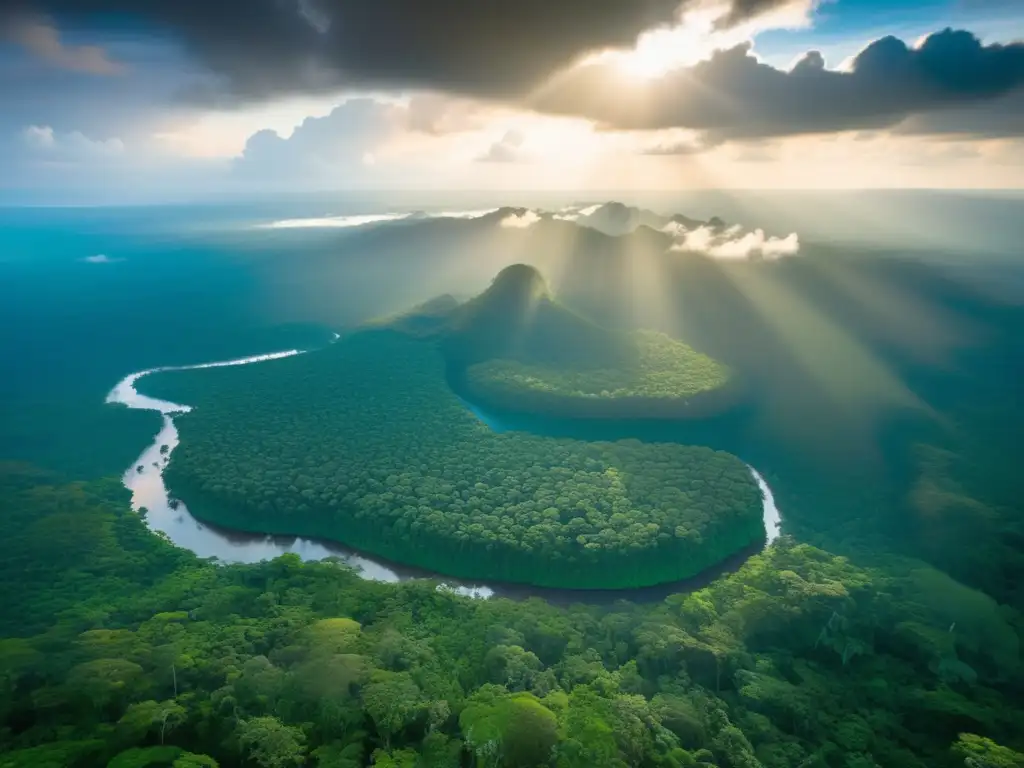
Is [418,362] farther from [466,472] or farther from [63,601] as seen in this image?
[63,601]

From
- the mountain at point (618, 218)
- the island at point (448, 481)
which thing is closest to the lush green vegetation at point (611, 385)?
the island at point (448, 481)

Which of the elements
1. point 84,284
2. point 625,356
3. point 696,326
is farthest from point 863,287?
point 84,284

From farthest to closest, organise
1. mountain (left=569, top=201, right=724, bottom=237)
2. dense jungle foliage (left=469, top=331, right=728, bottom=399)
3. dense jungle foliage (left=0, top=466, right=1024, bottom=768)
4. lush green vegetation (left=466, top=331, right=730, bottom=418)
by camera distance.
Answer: mountain (left=569, top=201, right=724, bottom=237)
dense jungle foliage (left=469, top=331, right=728, bottom=399)
lush green vegetation (left=466, top=331, right=730, bottom=418)
dense jungle foliage (left=0, top=466, right=1024, bottom=768)

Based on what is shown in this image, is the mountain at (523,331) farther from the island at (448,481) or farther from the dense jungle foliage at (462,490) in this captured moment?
the dense jungle foliage at (462,490)

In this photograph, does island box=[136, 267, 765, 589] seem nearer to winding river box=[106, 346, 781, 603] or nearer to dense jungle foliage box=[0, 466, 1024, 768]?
winding river box=[106, 346, 781, 603]

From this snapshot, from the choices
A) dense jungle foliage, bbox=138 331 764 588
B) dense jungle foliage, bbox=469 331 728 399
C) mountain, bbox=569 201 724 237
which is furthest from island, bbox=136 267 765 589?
mountain, bbox=569 201 724 237

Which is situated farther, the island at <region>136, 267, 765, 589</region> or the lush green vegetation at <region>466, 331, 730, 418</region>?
the lush green vegetation at <region>466, 331, 730, 418</region>
